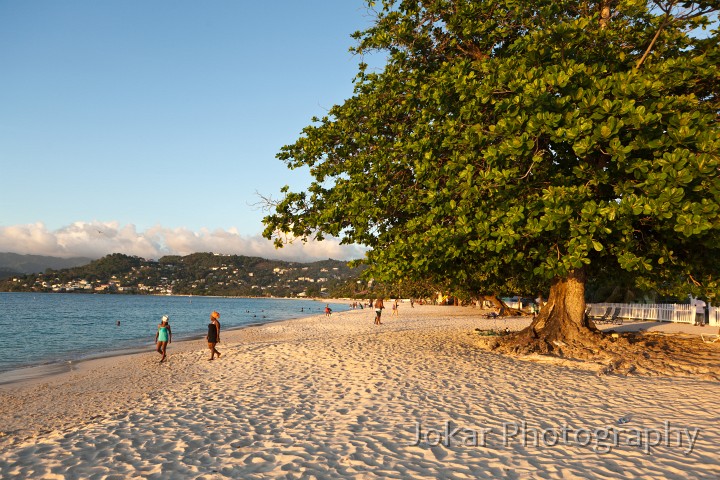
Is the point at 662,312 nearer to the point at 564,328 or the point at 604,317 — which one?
the point at 604,317

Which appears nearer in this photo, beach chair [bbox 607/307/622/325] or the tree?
the tree

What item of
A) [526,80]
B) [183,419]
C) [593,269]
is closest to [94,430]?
[183,419]

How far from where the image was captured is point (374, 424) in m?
7.58

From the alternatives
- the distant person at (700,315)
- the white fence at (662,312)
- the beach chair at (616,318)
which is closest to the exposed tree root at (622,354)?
the distant person at (700,315)

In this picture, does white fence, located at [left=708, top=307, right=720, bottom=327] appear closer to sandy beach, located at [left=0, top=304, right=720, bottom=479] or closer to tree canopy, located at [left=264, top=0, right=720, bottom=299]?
tree canopy, located at [left=264, top=0, right=720, bottom=299]

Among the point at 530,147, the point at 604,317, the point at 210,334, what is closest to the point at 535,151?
the point at 530,147

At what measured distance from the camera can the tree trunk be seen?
49.2 feet

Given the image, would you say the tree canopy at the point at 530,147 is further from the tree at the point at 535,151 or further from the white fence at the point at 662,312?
the white fence at the point at 662,312

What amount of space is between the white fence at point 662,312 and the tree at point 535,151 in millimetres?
14444

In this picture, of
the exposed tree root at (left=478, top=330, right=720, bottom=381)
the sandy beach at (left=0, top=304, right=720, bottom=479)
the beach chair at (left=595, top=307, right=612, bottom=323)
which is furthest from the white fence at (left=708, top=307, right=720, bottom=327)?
the sandy beach at (left=0, top=304, right=720, bottom=479)

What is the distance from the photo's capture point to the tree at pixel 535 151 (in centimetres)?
949

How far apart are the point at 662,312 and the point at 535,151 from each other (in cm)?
2646

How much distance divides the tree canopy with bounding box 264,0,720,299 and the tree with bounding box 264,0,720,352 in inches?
2.0

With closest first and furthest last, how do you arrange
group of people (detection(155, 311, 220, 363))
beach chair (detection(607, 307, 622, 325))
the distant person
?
group of people (detection(155, 311, 220, 363)) → the distant person → beach chair (detection(607, 307, 622, 325))
